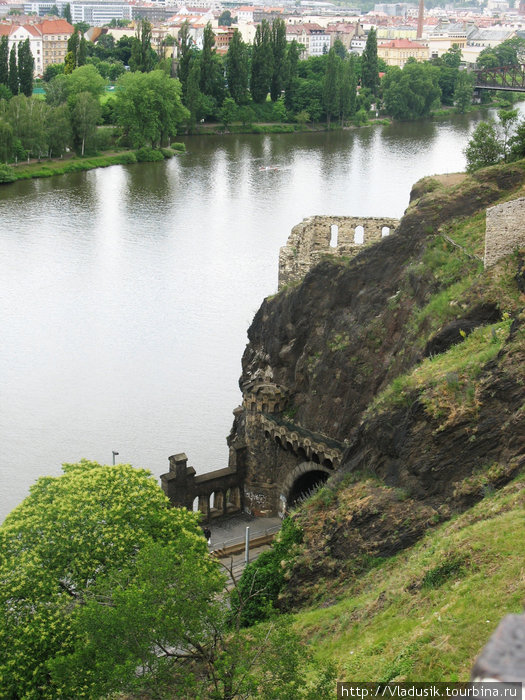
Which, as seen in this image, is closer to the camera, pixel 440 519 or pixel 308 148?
pixel 440 519

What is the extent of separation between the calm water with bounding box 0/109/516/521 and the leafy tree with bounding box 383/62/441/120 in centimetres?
2268

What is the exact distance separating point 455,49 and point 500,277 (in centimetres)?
14722

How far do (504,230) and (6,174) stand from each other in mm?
62489

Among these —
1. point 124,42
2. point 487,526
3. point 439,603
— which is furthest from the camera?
point 124,42

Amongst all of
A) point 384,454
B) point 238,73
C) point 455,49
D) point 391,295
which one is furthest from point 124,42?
point 384,454

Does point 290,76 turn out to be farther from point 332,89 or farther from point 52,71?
point 52,71

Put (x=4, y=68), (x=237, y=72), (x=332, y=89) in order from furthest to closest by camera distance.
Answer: (x=237, y=72) < (x=332, y=89) < (x=4, y=68)

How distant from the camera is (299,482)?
38500 mm

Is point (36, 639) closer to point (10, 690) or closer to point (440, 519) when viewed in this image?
point (10, 690)

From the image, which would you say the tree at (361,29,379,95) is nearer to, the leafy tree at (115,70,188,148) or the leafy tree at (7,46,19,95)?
the leafy tree at (115,70,188,148)

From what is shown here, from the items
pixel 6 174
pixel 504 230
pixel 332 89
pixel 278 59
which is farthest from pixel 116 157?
pixel 504 230

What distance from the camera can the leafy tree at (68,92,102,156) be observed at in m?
95.9

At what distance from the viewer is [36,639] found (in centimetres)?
2333

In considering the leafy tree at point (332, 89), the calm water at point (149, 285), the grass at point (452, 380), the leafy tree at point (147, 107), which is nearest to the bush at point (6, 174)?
the calm water at point (149, 285)
